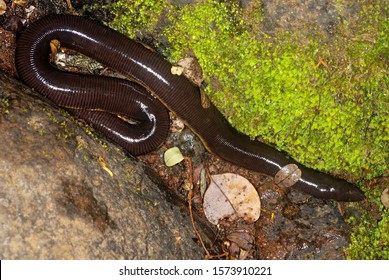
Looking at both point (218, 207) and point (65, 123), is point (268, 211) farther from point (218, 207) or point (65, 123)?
point (65, 123)

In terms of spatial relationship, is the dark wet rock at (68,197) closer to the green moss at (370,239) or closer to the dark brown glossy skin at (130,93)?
the dark brown glossy skin at (130,93)

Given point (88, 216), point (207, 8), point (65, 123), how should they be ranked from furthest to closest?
point (207, 8) → point (65, 123) → point (88, 216)

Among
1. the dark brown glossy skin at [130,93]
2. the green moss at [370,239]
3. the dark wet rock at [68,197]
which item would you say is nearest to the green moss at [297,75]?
the green moss at [370,239]

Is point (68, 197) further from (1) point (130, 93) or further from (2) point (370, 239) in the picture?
(2) point (370, 239)

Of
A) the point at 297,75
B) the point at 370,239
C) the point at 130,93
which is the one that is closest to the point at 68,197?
the point at 130,93

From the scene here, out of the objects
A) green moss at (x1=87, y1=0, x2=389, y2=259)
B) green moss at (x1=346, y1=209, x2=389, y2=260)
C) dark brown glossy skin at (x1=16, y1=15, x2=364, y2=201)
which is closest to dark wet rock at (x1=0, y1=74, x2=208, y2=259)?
dark brown glossy skin at (x1=16, y1=15, x2=364, y2=201)

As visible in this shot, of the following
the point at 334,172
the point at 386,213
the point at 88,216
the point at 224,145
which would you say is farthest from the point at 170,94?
the point at 386,213

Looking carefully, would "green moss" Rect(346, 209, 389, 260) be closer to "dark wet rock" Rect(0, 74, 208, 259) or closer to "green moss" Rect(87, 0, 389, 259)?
"green moss" Rect(87, 0, 389, 259)
